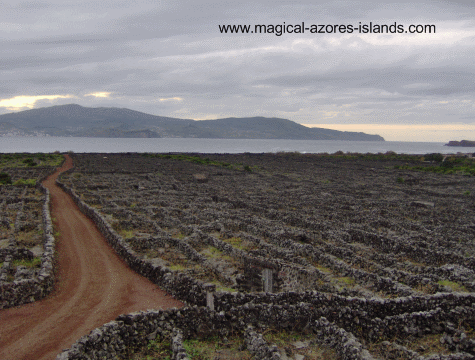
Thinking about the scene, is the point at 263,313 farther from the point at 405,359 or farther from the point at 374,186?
the point at 374,186

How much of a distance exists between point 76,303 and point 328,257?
12.3m

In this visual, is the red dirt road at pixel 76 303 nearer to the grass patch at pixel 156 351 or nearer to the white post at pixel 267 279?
the grass patch at pixel 156 351

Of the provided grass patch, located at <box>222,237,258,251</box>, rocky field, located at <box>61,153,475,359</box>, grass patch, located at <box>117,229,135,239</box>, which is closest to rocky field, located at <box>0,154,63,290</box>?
grass patch, located at <box>117,229,135,239</box>

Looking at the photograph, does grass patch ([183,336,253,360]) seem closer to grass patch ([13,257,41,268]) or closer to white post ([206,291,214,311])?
white post ([206,291,214,311])

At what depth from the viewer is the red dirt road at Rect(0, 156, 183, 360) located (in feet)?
36.6

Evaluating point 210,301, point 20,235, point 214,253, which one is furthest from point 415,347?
point 20,235

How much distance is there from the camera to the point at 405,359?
10.2 meters

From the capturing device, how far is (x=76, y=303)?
14086 mm

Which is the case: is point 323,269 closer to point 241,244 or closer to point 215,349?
point 241,244

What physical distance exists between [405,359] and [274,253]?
33.3ft

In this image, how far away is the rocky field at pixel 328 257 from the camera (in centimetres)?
1172

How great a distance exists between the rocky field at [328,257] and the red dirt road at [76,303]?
219 cm

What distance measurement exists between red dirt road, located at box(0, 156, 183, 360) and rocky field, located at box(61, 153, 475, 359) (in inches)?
86.2

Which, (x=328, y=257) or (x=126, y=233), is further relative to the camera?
(x=126, y=233)
